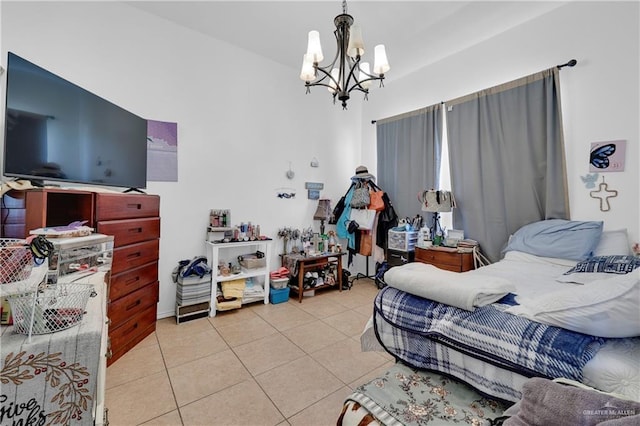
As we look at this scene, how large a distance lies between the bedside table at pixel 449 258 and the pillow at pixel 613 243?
92 cm

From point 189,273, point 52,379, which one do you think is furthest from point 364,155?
point 52,379

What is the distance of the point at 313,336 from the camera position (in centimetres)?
231

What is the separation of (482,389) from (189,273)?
2448mm

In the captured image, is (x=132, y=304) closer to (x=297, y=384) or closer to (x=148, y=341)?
(x=148, y=341)

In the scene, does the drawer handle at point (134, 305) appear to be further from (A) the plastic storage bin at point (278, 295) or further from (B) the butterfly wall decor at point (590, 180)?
(B) the butterfly wall decor at point (590, 180)

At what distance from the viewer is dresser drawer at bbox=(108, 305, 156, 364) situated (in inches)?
73.0

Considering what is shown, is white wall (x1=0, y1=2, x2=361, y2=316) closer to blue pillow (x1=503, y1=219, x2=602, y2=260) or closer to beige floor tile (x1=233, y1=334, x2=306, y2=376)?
beige floor tile (x1=233, y1=334, x2=306, y2=376)

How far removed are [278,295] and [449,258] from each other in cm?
193

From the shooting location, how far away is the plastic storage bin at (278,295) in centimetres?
303

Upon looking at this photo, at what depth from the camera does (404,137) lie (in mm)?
3648

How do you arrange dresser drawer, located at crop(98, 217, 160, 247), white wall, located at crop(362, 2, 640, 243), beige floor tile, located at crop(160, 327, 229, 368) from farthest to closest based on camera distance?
white wall, located at crop(362, 2, 640, 243)
beige floor tile, located at crop(160, 327, 229, 368)
dresser drawer, located at crop(98, 217, 160, 247)

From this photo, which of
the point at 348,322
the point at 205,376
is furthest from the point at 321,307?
the point at 205,376

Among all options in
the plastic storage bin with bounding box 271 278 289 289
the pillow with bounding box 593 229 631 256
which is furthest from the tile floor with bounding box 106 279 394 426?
the pillow with bounding box 593 229 631 256

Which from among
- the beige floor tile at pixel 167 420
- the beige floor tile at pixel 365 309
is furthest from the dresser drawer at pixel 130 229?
the beige floor tile at pixel 365 309
